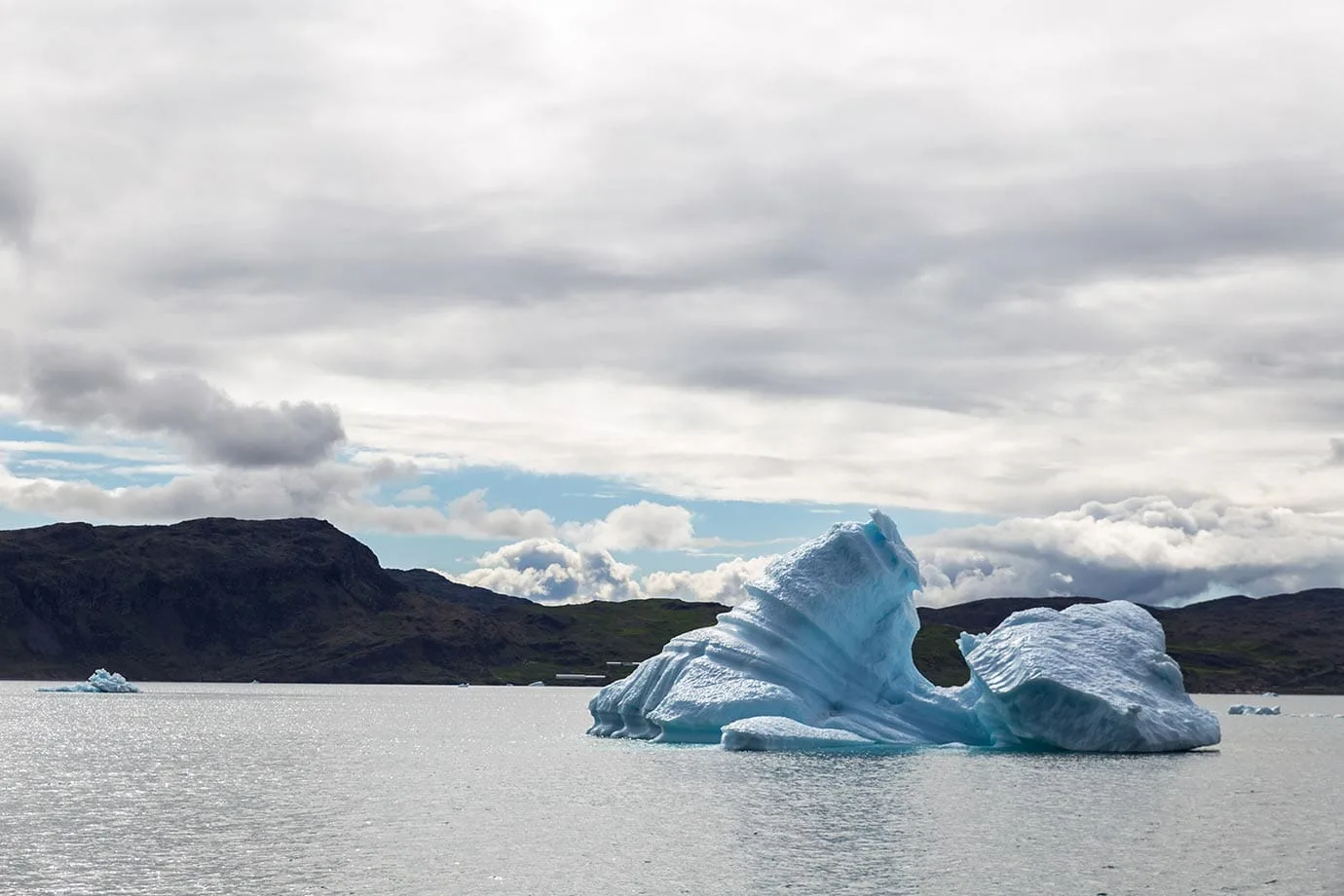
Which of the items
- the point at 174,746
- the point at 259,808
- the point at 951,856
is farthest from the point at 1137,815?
the point at 174,746

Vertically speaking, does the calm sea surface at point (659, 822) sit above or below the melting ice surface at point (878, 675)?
below

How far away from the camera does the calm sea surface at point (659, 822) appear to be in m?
29.4

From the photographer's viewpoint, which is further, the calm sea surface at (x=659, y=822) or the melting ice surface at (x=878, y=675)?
Answer: the melting ice surface at (x=878, y=675)

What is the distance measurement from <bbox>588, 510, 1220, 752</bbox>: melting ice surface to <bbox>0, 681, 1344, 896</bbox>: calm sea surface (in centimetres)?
144

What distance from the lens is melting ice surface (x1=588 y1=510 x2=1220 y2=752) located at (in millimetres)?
54656

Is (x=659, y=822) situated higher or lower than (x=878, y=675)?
lower

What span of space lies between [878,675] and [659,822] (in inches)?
935

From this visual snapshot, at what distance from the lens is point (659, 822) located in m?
38.0

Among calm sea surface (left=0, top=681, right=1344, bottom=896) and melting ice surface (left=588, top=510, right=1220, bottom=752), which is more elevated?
melting ice surface (left=588, top=510, right=1220, bottom=752)

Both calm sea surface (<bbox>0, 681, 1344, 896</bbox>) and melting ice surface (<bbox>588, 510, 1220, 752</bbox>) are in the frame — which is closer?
calm sea surface (<bbox>0, 681, 1344, 896</bbox>)

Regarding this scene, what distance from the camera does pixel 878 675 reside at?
59.8 m

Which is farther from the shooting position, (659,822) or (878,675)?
(878,675)

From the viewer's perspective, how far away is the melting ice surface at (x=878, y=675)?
54.7m

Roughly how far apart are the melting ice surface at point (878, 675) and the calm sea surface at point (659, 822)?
1.44 metres
